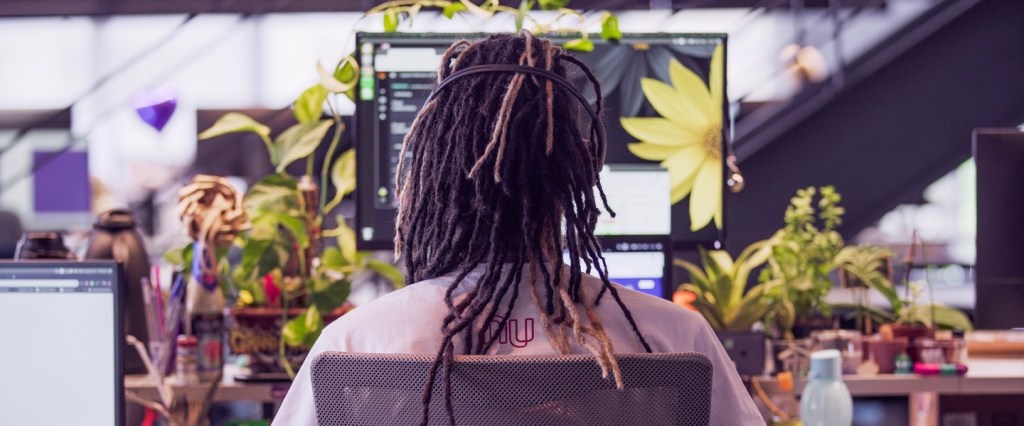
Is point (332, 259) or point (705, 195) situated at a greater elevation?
point (705, 195)

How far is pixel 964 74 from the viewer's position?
188 inches

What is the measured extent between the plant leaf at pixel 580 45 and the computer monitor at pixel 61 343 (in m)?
0.94

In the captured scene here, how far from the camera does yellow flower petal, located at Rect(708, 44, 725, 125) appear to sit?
2074mm

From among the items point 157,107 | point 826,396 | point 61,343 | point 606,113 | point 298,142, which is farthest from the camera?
point 157,107

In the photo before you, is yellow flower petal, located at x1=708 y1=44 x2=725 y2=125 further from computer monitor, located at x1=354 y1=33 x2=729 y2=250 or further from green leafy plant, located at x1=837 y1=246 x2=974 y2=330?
green leafy plant, located at x1=837 y1=246 x2=974 y2=330

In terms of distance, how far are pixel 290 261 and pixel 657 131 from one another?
73 centimetres

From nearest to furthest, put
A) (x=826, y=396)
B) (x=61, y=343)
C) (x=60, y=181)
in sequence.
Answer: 1. (x=61, y=343)
2. (x=826, y=396)
3. (x=60, y=181)

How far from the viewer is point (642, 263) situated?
2.01 m

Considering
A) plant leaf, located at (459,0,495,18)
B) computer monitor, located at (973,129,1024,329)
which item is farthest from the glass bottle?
computer monitor, located at (973,129,1024,329)

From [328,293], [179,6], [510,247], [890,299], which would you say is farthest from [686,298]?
[179,6]

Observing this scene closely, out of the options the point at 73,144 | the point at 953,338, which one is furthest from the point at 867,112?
the point at 73,144

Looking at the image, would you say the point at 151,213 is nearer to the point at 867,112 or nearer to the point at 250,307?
the point at 867,112

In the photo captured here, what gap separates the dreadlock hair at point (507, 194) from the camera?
108 centimetres

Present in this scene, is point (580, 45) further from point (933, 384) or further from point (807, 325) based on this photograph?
point (933, 384)
